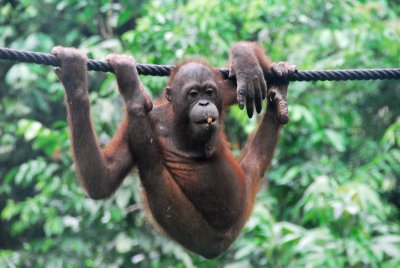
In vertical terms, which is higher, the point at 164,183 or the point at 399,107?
the point at 164,183

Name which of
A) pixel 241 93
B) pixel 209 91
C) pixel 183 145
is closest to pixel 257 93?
pixel 241 93

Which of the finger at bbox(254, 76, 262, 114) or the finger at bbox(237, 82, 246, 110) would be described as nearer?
the finger at bbox(237, 82, 246, 110)

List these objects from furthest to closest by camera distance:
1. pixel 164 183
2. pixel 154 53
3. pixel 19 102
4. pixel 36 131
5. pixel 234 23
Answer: pixel 19 102, pixel 234 23, pixel 154 53, pixel 36 131, pixel 164 183

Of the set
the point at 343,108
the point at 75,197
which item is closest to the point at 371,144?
the point at 343,108

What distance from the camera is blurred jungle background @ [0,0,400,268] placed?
5656 millimetres

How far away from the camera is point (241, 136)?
7.14 metres

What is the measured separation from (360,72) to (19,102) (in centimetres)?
441

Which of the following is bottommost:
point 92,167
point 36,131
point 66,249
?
point 66,249

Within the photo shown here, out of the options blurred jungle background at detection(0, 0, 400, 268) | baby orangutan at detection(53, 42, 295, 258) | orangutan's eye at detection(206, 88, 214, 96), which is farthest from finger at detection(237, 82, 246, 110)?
blurred jungle background at detection(0, 0, 400, 268)

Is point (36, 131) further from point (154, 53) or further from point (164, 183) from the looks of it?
point (164, 183)

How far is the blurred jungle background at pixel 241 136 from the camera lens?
18.6ft

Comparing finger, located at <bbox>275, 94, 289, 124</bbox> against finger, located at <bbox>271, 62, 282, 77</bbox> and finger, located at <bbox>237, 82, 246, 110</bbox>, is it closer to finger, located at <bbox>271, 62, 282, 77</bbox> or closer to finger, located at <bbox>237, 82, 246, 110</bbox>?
finger, located at <bbox>271, 62, 282, 77</bbox>

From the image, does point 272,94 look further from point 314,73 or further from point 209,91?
point 209,91

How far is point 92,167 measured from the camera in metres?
3.62
